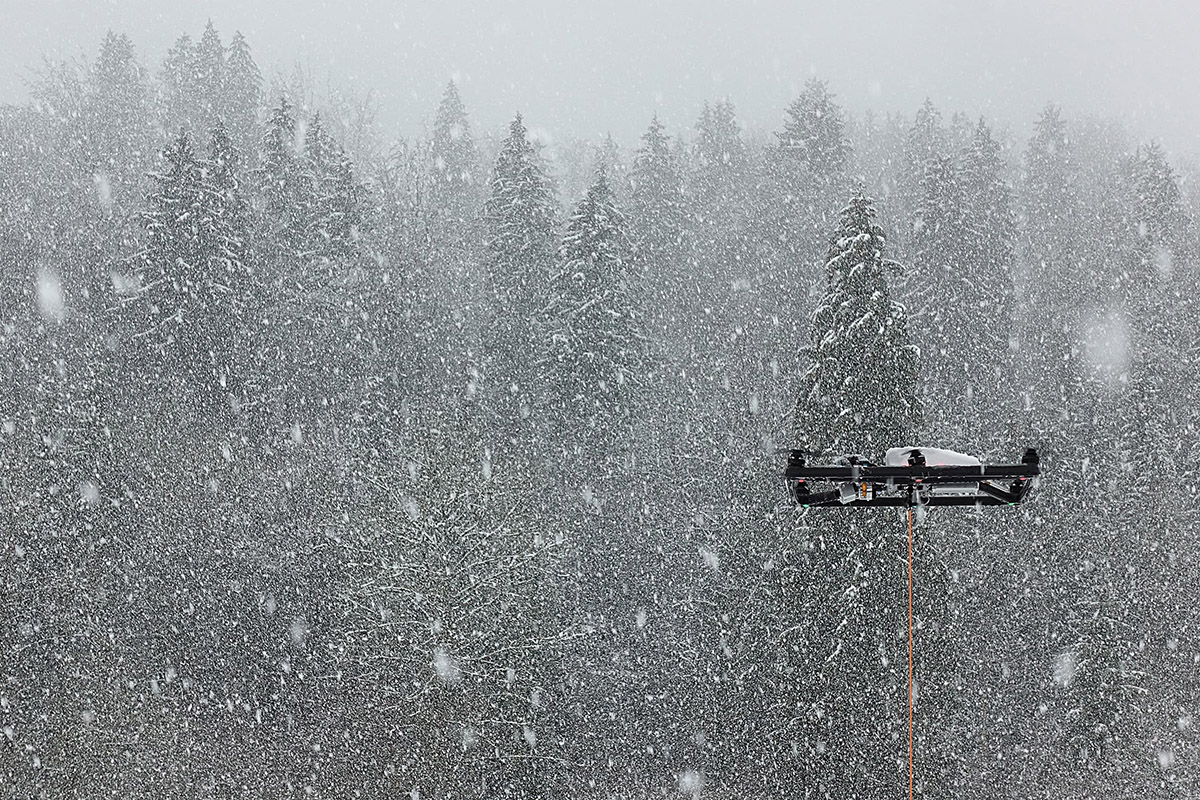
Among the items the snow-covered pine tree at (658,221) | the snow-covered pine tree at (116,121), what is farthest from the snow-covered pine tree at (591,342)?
the snow-covered pine tree at (116,121)

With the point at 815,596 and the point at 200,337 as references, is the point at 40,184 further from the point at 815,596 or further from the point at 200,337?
the point at 815,596

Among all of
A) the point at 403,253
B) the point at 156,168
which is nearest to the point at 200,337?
the point at 403,253

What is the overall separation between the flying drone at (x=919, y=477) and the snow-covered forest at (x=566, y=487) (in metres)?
7.39

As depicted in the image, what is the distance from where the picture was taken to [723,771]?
24344 mm

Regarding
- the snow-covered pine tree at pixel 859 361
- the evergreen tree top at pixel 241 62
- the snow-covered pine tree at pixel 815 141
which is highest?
the evergreen tree top at pixel 241 62

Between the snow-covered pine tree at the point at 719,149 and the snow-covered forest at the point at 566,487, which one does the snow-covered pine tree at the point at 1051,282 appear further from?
the snow-covered pine tree at the point at 719,149

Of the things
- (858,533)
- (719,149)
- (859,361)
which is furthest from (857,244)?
(719,149)

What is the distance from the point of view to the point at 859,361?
1783 cm

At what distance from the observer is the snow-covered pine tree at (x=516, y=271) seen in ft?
123

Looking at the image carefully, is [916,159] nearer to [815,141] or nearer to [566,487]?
[815,141]

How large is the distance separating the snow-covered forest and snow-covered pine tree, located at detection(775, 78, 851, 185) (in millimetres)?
245

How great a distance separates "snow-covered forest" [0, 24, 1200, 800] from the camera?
69.2ft

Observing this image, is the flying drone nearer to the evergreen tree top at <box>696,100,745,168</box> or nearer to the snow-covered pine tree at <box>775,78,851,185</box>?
the snow-covered pine tree at <box>775,78,851,185</box>

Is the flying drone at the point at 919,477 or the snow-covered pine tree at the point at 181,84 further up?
the snow-covered pine tree at the point at 181,84
